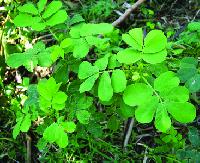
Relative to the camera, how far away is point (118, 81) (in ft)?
4.57

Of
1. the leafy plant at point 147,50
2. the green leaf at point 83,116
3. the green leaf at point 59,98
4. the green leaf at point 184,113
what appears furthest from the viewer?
the green leaf at point 83,116

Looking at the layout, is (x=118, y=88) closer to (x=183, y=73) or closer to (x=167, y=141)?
(x=183, y=73)

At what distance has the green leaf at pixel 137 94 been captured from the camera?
1.36 m

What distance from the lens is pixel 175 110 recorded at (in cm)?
131

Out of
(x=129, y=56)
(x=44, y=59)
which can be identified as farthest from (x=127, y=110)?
(x=44, y=59)

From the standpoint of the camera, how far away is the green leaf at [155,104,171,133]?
4.32ft

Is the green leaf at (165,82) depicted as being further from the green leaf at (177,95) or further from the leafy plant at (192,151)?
the leafy plant at (192,151)

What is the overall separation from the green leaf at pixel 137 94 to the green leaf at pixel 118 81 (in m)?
0.04

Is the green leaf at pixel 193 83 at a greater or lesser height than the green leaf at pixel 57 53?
lesser

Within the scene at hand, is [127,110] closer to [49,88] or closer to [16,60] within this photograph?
[49,88]

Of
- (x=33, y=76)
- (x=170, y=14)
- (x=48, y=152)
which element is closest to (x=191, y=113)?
(x=48, y=152)

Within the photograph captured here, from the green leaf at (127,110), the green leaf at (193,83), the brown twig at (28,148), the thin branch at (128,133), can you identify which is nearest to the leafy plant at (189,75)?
the green leaf at (193,83)

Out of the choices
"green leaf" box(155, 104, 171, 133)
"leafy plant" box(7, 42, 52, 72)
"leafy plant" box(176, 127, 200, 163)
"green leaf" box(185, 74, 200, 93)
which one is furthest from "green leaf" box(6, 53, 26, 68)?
"leafy plant" box(176, 127, 200, 163)

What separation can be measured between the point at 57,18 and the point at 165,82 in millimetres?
631
